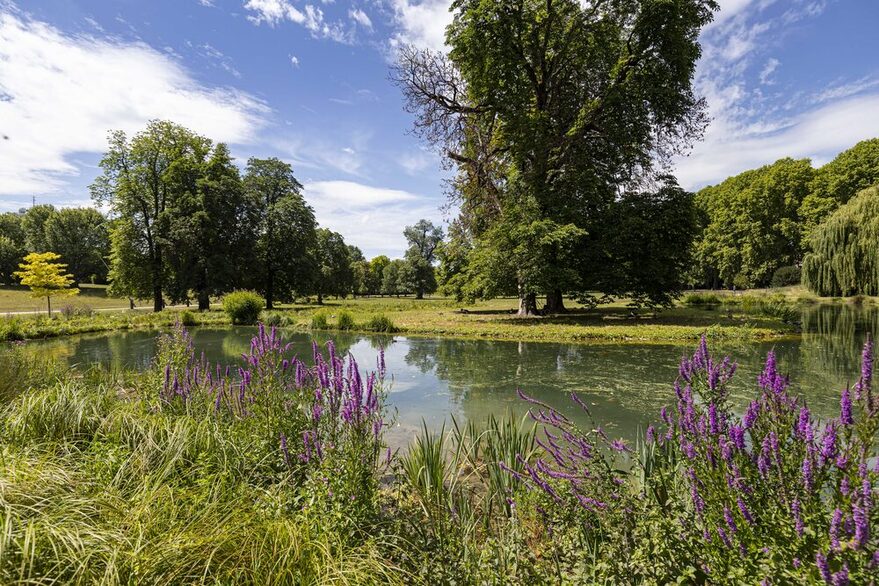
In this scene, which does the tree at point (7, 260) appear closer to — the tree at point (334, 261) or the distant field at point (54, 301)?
the distant field at point (54, 301)

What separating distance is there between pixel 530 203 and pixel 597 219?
3425mm

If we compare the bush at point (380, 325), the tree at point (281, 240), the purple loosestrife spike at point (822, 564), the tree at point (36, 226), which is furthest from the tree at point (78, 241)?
the purple loosestrife spike at point (822, 564)

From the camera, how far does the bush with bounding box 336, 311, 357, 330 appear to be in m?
19.2


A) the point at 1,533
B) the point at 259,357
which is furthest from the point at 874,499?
the point at 259,357

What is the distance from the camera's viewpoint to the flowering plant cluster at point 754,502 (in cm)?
151

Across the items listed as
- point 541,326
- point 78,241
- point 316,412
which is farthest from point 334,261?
point 316,412

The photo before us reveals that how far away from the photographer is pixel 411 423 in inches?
257

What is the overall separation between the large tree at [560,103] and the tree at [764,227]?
3123 centimetres

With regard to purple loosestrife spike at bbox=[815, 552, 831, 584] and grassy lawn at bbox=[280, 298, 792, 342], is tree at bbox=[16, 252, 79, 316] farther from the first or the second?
purple loosestrife spike at bbox=[815, 552, 831, 584]

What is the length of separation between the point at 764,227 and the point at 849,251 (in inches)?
915

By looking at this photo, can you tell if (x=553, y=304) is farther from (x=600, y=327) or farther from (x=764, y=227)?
(x=764, y=227)

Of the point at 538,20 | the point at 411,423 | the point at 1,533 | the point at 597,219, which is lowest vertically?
the point at 411,423

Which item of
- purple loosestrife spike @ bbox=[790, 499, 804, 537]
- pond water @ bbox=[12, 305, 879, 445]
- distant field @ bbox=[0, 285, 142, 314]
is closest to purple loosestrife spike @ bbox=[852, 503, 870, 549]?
purple loosestrife spike @ bbox=[790, 499, 804, 537]

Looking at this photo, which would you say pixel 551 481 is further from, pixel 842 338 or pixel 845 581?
pixel 842 338
